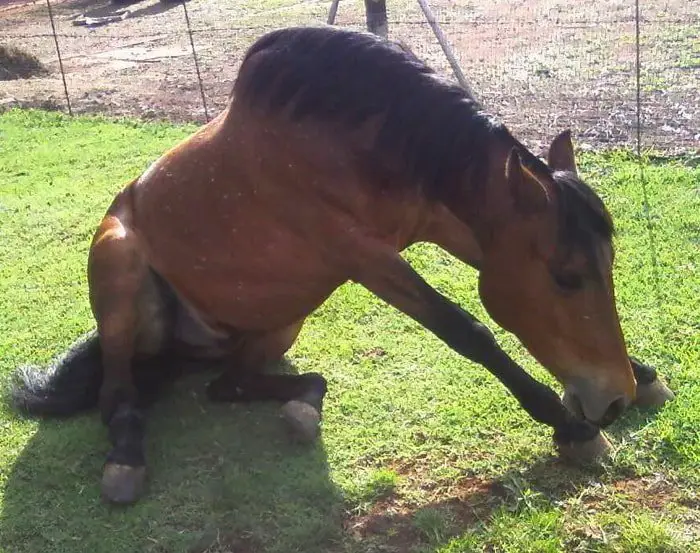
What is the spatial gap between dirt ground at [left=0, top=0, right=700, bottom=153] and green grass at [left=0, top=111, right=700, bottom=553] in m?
2.75

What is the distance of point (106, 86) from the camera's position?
11.1 m

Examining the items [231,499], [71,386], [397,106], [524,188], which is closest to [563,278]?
[524,188]

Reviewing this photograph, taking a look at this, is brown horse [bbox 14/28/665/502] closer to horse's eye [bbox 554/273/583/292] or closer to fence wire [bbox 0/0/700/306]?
horse's eye [bbox 554/273/583/292]

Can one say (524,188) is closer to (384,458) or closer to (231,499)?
(384,458)

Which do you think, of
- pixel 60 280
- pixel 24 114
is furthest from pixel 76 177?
pixel 24 114

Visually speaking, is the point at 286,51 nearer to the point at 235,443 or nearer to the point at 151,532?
the point at 235,443

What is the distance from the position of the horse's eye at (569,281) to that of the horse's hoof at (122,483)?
1.64 m

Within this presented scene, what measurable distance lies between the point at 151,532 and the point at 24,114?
26.8 ft

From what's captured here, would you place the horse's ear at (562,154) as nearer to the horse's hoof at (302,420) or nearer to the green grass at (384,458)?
the green grass at (384,458)

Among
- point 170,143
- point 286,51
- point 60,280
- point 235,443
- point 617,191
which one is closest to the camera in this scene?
point 286,51

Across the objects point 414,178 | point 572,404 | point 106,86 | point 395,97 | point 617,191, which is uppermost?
point 395,97

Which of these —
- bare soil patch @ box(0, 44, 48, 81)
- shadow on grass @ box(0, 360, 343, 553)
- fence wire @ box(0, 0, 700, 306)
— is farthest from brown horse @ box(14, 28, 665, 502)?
bare soil patch @ box(0, 44, 48, 81)

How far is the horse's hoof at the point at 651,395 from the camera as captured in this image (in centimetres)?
303

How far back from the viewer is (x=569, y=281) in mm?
2506
